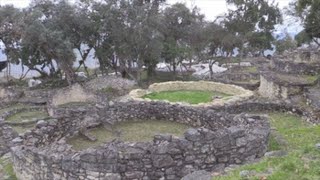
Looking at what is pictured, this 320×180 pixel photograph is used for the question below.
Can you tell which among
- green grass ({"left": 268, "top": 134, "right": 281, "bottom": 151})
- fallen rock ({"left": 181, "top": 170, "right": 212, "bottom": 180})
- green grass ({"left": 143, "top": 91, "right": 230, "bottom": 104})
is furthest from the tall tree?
fallen rock ({"left": 181, "top": 170, "right": 212, "bottom": 180})

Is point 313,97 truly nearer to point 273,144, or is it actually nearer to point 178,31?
point 273,144

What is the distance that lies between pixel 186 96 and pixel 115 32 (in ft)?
51.5

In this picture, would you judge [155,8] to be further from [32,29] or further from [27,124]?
[27,124]

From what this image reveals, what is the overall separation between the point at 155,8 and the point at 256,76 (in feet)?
35.7

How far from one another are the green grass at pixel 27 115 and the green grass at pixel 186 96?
6353 mm

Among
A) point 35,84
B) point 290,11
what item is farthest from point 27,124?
point 290,11

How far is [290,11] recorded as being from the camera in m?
36.4

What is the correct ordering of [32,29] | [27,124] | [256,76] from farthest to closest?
[256,76]
[32,29]
[27,124]

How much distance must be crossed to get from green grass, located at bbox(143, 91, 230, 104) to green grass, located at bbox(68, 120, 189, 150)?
16.1 feet

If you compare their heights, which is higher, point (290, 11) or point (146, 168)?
point (290, 11)

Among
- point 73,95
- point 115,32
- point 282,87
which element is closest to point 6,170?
point 282,87

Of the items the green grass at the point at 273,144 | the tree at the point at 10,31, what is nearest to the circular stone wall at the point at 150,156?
the green grass at the point at 273,144

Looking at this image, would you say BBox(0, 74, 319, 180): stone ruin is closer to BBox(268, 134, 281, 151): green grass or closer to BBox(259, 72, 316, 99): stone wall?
BBox(268, 134, 281, 151): green grass

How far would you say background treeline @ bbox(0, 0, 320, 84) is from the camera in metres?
33.9
